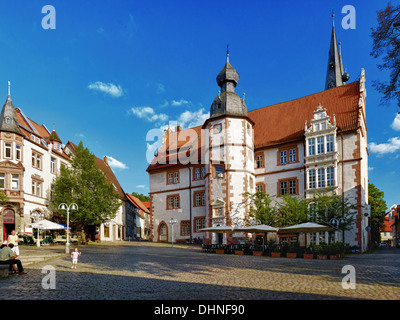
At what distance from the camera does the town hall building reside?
34.1 meters

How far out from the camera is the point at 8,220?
34.4 m

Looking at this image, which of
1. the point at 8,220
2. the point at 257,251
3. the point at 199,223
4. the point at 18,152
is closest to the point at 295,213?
the point at 257,251

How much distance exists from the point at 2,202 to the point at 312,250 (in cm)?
2657

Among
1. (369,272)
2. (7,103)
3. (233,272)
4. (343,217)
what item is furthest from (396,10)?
(7,103)

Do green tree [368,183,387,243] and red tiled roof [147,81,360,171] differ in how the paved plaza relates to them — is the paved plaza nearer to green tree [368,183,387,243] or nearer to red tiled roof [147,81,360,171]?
red tiled roof [147,81,360,171]

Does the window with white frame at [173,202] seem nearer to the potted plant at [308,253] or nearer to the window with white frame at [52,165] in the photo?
the window with white frame at [52,165]

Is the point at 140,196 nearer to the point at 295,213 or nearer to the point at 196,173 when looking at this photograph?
the point at 196,173

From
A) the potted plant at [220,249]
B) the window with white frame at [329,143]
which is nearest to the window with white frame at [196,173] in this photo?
the potted plant at [220,249]

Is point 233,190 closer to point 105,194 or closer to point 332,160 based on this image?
point 332,160

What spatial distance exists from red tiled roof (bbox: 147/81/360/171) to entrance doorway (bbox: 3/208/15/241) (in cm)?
2032

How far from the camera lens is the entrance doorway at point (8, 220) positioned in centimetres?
3431

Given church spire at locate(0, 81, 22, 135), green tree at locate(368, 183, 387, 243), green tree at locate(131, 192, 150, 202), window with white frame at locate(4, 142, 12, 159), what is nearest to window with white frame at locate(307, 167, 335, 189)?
green tree at locate(368, 183, 387, 243)

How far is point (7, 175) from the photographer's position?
34.6 m

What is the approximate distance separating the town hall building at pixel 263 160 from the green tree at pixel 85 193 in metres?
9.29
